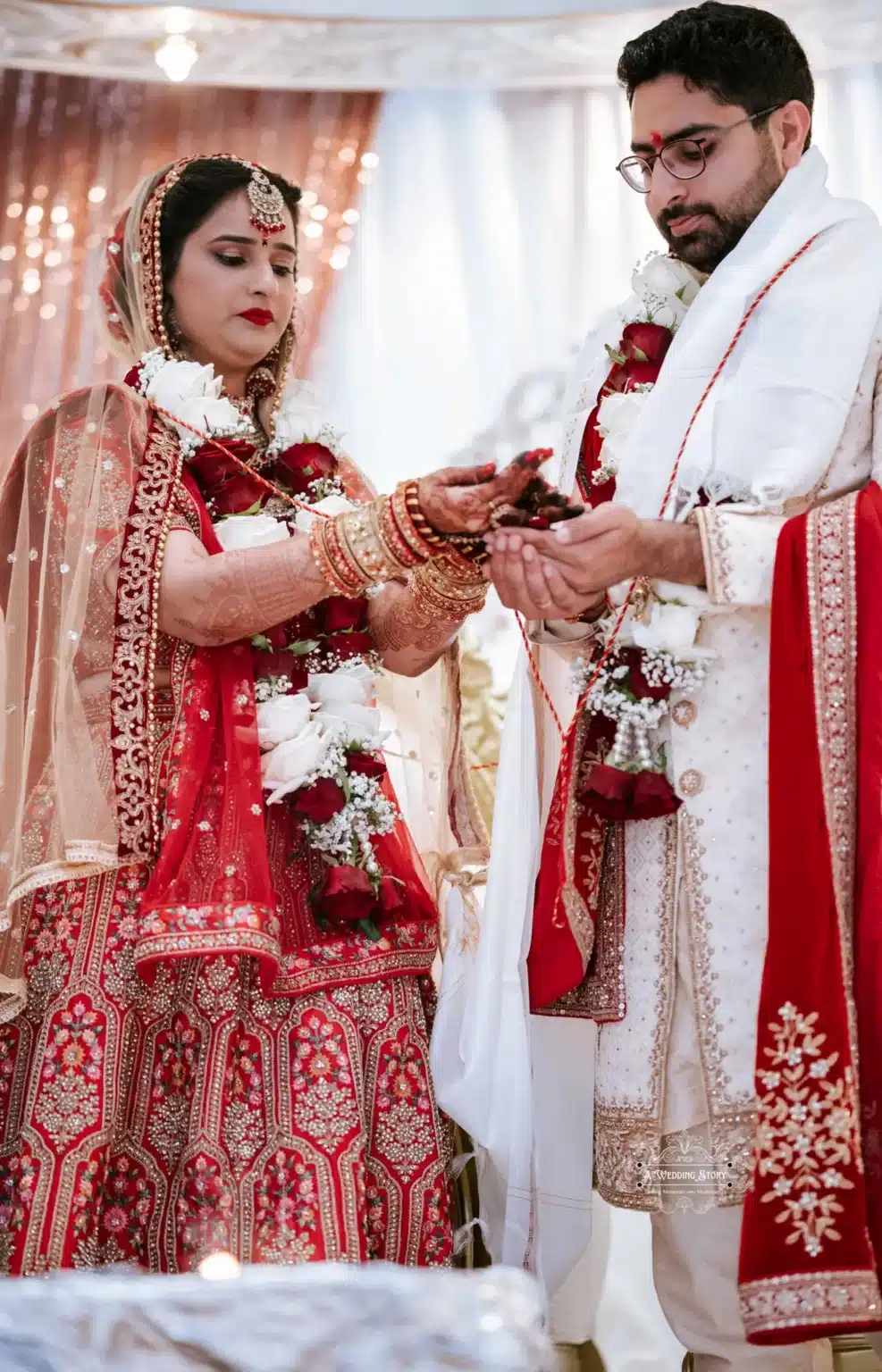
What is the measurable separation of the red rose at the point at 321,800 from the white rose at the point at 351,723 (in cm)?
9

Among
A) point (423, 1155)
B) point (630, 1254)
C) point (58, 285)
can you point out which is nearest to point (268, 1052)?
point (423, 1155)

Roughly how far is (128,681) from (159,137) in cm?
204

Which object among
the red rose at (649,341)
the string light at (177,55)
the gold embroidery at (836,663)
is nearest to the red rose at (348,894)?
the gold embroidery at (836,663)

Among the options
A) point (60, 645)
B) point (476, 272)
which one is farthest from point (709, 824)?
point (476, 272)

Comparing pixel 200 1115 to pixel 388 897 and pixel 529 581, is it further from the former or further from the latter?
pixel 529 581

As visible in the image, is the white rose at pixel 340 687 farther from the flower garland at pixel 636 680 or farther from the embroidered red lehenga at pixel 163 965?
the flower garland at pixel 636 680

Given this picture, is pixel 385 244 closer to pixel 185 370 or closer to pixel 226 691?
pixel 185 370

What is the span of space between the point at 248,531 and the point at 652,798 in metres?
0.75

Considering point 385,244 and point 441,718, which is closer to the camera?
point 441,718

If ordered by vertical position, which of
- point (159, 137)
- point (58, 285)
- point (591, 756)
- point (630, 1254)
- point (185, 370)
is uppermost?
point (159, 137)

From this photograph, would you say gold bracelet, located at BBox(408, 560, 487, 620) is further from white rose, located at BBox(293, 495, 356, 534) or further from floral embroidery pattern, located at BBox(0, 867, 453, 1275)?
floral embroidery pattern, located at BBox(0, 867, 453, 1275)

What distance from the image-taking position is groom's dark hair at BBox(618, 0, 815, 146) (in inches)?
93.2

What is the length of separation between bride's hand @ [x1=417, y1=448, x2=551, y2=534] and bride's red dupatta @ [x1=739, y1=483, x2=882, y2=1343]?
1.17ft

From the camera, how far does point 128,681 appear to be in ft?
7.62
